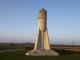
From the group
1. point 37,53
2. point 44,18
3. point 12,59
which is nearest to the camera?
→ point 12,59

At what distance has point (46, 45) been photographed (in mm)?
28297

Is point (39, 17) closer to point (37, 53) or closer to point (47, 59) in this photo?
point (37, 53)

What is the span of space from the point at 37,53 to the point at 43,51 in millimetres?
857

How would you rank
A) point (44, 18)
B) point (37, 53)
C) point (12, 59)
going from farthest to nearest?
point (44, 18) < point (37, 53) < point (12, 59)

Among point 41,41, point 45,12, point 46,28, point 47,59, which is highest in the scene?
point 45,12

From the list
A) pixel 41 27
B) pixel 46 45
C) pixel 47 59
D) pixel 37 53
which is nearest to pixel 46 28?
pixel 41 27

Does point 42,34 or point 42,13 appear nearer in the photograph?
point 42,13

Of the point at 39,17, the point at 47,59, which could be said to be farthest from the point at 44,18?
the point at 47,59

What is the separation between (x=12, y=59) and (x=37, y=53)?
23.4 feet

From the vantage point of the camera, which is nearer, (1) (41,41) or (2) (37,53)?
(2) (37,53)

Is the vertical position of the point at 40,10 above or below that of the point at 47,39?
above

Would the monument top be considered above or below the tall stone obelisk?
above

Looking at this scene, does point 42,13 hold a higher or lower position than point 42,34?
higher

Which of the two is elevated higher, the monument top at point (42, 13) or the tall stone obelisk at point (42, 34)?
the monument top at point (42, 13)
